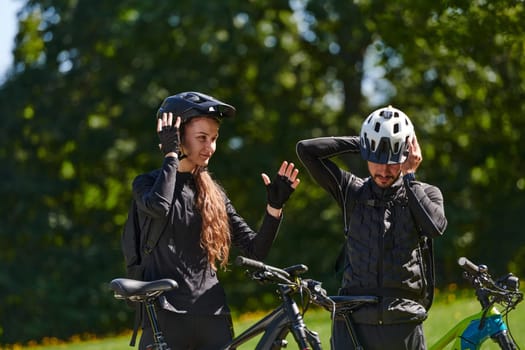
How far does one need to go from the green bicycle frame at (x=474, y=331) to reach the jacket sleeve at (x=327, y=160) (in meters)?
0.91

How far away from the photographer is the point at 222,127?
76.8ft

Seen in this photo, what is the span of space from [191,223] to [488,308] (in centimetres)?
150

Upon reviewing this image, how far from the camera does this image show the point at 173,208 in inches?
204

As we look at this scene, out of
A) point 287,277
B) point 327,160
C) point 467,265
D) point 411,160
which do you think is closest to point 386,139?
point 411,160

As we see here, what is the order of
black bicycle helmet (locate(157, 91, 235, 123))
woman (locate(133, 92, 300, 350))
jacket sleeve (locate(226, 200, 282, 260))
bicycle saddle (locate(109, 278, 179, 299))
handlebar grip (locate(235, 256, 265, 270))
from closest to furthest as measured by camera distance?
handlebar grip (locate(235, 256, 265, 270)) → bicycle saddle (locate(109, 278, 179, 299)) → woman (locate(133, 92, 300, 350)) → black bicycle helmet (locate(157, 91, 235, 123)) → jacket sleeve (locate(226, 200, 282, 260))

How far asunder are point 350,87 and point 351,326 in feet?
65.1

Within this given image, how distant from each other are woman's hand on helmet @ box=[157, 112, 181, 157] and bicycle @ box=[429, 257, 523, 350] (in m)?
1.45

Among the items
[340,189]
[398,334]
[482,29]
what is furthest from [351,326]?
[482,29]

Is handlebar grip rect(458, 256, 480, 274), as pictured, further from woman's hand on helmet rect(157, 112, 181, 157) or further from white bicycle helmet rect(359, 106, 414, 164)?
woman's hand on helmet rect(157, 112, 181, 157)

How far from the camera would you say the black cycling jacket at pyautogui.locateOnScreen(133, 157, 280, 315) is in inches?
198

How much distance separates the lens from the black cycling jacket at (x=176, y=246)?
198 inches

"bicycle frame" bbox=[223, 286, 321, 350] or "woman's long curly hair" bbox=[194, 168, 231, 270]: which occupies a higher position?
"woman's long curly hair" bbox=[194, 168, 231, 270]

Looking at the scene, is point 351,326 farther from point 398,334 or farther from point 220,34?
point 220,34

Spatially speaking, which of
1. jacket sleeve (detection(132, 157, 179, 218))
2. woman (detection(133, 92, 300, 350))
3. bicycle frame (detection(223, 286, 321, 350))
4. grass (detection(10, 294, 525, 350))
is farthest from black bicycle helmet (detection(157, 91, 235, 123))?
grass (detection(10, 294, 525, 350))
